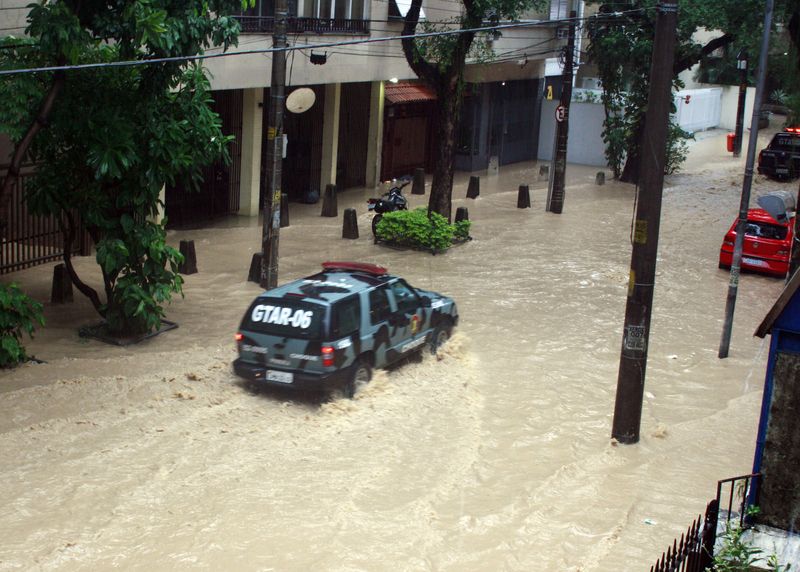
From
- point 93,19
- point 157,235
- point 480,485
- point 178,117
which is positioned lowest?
point 480,485

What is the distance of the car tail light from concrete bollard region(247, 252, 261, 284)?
6.34 meters

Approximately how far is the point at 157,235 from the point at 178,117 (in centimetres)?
176

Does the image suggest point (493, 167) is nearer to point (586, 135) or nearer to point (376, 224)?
point (586, 135)

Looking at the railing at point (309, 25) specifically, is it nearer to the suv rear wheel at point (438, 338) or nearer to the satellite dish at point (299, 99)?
the satellite dish at point (299, 99)

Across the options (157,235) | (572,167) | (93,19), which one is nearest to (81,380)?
(157,235)

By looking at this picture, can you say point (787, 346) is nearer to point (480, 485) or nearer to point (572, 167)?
point (480, 485)

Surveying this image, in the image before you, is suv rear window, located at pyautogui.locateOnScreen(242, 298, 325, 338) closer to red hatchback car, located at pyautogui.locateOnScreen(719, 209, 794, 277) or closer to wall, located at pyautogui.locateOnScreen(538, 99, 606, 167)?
red hatchback car, located at pyautogui.locateOnScreen(719, 209, 794, 277)

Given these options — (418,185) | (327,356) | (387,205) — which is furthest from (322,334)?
(418,185)

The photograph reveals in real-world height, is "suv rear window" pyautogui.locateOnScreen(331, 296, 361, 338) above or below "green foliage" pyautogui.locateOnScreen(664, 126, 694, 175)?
A: below

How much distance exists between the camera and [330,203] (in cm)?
2570

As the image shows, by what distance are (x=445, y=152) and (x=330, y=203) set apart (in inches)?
137

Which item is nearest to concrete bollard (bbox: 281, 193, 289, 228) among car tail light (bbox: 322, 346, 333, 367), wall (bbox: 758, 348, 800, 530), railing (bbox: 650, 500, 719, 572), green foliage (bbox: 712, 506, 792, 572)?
car tail light (bbox: 322, 346, 333, 367)

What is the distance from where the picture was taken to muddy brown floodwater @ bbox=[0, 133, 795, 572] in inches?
380

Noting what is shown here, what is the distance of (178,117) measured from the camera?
14.7 meters
